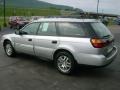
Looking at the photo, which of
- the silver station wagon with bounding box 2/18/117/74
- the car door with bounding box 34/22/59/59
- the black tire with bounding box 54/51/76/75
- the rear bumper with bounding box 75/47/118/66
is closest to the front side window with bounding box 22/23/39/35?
the silver station wagon with bounding box 2/18/117/74

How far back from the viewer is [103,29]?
7.38 meters

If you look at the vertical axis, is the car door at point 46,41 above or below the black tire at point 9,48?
above

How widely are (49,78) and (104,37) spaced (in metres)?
1.90

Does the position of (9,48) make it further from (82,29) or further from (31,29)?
(82,29)

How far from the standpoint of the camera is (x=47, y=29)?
7859 mm

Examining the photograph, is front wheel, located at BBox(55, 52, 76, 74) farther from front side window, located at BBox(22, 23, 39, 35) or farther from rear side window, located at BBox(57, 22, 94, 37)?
front side window, located at BBox(22, 23, 39, 35)

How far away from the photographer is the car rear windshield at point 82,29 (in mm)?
6838

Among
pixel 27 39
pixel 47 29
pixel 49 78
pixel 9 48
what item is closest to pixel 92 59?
pixel 49 78

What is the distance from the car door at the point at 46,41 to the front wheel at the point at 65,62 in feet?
0.94

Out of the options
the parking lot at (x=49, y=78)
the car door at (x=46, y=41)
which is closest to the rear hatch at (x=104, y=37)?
the parking lot at (x=49, y=78)

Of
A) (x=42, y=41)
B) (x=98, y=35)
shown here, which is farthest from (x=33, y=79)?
(x=98, y=35)

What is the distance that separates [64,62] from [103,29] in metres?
1.49

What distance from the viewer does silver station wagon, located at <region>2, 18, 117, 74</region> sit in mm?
6711

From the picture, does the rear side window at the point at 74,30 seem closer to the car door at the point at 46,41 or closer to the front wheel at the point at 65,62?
the car door at the point at 46,41
